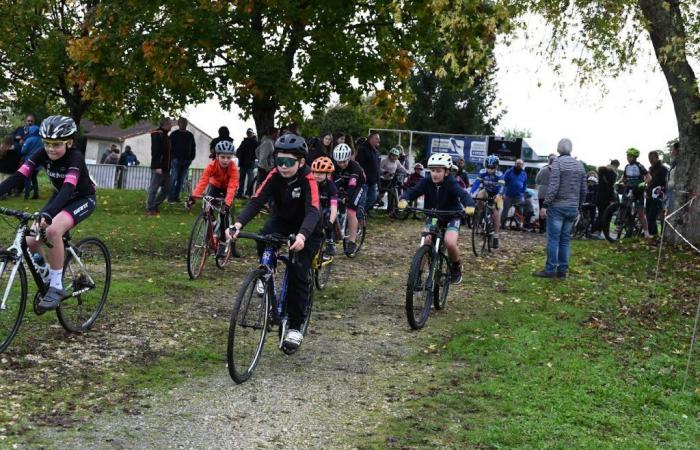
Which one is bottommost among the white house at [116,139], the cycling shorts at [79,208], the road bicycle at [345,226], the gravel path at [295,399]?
the gravel path at [295,399]

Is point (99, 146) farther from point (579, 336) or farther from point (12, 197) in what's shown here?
point (579, 336)

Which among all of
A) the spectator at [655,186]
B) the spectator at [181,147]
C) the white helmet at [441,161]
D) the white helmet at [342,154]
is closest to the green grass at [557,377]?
the white helmet at [441,161]

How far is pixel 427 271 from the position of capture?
10195mm

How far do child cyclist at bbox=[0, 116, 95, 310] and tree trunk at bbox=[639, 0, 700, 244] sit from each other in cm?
1139

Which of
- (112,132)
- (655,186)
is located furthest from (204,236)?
(112,132)

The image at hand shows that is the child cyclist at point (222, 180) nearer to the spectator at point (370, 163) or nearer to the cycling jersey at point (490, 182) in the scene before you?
the spectator at point (370, 163)

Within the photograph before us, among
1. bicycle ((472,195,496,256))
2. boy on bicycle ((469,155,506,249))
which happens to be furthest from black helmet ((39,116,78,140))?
boy on bicycle ((469,155,506,249))

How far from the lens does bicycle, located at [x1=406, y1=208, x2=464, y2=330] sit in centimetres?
977

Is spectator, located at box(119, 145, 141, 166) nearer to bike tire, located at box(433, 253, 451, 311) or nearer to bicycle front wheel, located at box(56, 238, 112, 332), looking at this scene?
bike tire, located at box(433, 253, 451, 311)

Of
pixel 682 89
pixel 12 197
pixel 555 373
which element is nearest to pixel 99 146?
pixel 12 197

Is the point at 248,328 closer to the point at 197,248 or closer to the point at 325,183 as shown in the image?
the point at 325,183

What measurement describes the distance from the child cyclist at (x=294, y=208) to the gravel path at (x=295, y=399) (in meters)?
0.60

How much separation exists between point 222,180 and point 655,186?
11762 millimetres

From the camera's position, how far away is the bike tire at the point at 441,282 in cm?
1058
